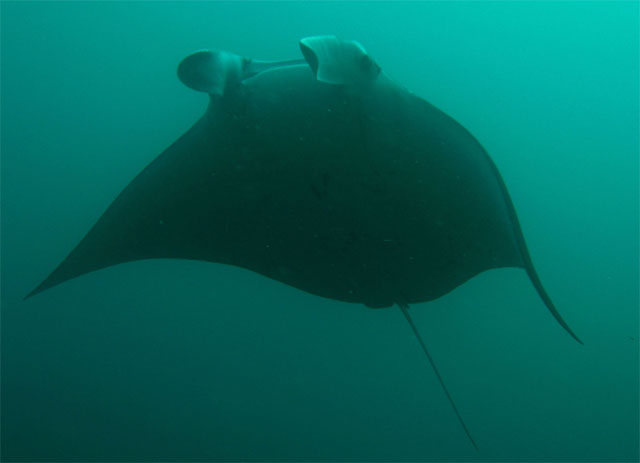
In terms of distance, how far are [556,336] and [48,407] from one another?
377 inches

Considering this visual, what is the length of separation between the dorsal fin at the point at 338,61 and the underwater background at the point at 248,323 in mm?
7258

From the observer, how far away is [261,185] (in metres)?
1.71

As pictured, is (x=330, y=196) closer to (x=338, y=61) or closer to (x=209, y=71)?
(x=338, y=61)

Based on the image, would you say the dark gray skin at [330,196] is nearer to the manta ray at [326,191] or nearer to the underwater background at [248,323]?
the manta ray at [326,191]

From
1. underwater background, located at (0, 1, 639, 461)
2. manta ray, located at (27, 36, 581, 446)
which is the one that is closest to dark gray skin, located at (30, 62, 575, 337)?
manta ray, located at (27, 36, 581, 446)

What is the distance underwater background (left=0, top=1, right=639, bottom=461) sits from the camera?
773 cm

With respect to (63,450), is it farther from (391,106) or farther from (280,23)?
(280,23)

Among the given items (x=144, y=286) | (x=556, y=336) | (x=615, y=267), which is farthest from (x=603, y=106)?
(x=144, y=286)

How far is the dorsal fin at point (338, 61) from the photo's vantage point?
54.3 inches

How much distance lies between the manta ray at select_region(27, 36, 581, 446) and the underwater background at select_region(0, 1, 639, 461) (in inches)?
259

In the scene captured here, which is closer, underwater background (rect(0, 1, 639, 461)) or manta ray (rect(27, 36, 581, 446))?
manta ray (rect(27, 36, 581, 446))

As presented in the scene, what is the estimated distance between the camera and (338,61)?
1.43 metres

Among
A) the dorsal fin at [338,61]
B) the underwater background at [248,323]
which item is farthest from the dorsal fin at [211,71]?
the underwater background at [248,323]

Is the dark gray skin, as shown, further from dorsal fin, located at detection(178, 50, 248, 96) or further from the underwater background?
the underwater background
